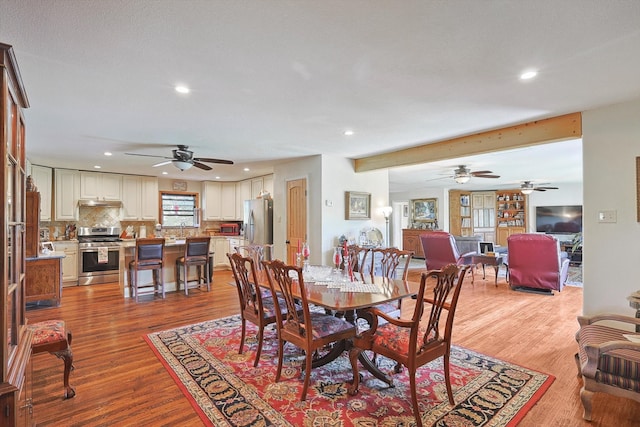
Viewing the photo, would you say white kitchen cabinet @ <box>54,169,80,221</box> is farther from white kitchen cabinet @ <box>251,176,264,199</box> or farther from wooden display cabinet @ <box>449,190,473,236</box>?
wooden display cabinet @ <box>449,190,473,236</box>

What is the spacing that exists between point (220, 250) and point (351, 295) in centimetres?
630

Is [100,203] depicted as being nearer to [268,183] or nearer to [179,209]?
[179,209]

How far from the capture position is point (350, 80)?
2.52 metres

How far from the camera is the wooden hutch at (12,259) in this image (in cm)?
134

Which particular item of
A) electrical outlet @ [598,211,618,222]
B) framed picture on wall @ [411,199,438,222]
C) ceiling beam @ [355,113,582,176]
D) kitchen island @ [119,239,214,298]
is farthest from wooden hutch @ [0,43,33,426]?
framed picture on wall @ [411,199,438,222]

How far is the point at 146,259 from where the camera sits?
500 centimetres

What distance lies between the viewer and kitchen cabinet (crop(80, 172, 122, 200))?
6.73m

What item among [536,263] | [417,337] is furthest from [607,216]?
[536,263]

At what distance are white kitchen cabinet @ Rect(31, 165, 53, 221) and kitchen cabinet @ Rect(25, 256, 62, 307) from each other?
2259 mm

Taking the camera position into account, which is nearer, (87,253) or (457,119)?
(457,119)

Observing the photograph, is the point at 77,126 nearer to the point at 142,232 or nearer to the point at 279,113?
the point at 279,113

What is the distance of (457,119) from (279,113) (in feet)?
6.31

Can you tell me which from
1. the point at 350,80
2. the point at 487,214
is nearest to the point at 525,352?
the point at 350,80

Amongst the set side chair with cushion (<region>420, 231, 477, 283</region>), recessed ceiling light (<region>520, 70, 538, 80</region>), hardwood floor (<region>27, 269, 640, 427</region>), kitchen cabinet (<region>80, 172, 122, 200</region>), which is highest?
recessed ceiling light (<region>520, 70, 538, 80</region>)
